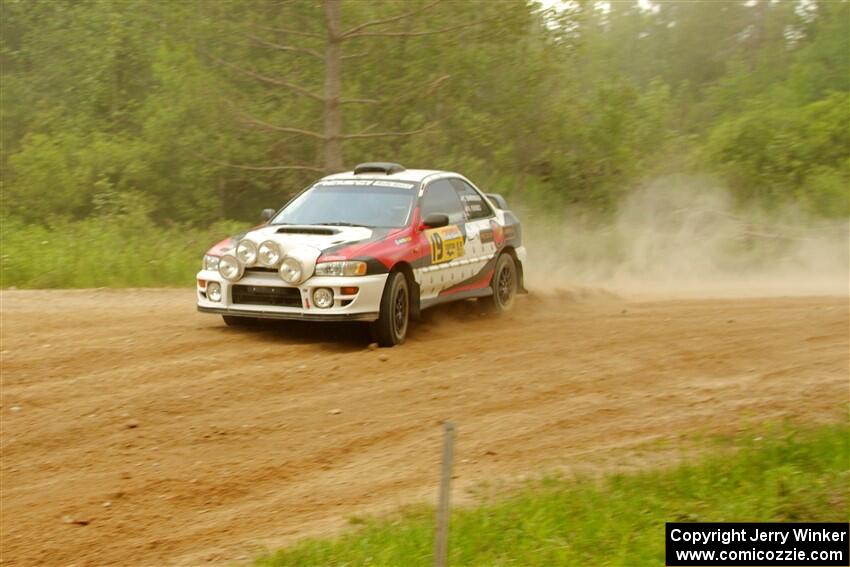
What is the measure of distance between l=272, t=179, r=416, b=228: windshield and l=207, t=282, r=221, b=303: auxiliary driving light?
1.26 metres

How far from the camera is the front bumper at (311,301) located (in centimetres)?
952

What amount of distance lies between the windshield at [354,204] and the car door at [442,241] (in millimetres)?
242

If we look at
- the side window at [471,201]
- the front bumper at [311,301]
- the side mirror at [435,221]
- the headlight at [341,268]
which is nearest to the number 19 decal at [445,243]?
the side mirror at [435,221]

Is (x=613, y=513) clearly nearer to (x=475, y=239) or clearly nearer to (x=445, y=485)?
(x=445, y=485)

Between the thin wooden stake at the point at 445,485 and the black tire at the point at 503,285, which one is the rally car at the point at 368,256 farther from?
the thin wooden stake at the point at 445,485

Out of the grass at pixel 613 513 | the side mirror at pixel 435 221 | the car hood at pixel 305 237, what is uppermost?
the side mirror at pixel 435 221

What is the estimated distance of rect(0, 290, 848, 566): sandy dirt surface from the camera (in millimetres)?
6012

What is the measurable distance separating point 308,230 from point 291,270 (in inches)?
32.0

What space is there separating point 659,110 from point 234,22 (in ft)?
33.7

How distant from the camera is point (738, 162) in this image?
2447 centimetres

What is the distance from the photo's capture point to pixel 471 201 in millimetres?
11977

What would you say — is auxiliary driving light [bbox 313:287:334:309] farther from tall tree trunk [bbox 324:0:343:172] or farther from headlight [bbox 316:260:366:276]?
A: tall tree trunk [bbox 324:0:343:172]

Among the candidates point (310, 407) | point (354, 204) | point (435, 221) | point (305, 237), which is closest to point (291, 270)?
point (305, 237)

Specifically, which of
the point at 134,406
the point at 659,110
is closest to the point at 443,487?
the point at 134,406
